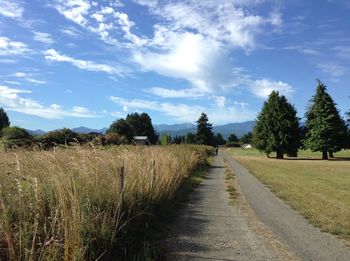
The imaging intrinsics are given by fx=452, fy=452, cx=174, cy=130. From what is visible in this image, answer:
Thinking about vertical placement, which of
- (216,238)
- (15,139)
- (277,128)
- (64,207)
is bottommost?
(216,238)

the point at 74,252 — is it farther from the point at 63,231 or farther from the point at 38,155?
the point at 38,155

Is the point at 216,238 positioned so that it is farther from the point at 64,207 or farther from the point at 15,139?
the point at 15,139

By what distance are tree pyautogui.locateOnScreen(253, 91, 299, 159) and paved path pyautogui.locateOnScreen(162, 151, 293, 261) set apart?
69341 millimetres

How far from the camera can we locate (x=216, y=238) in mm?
9188

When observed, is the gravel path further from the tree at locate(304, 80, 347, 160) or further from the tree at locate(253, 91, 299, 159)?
the tree at locate(253, 91, 299, 159)

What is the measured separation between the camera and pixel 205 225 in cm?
1067

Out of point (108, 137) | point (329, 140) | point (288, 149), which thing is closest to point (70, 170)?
point (108, 137)

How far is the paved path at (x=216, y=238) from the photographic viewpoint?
7875 mm

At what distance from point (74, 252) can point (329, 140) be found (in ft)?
239

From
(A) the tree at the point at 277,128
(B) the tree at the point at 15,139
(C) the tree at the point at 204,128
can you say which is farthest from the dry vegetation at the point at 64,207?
(C) the tree at the point at 204,128

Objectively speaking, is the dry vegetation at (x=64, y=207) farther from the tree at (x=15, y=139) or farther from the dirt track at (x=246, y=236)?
the tree at (x=15, y=139)

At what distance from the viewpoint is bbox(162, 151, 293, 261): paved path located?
7.88m

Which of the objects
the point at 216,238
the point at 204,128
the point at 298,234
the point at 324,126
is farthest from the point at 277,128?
the point at 216,238

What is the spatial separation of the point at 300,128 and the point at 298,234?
75369mm
